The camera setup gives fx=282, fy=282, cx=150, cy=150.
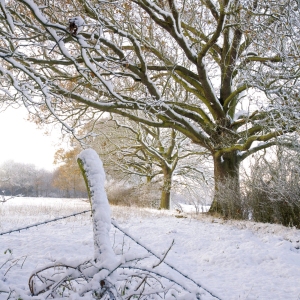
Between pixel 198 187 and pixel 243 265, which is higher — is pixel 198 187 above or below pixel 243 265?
above

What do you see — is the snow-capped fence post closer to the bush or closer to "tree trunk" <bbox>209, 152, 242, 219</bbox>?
the bush

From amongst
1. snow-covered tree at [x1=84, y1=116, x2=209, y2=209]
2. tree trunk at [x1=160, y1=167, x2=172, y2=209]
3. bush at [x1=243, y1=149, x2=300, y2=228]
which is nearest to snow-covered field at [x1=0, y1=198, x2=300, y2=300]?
bush at [x1=243, y1=149, x2=300, y2=228]

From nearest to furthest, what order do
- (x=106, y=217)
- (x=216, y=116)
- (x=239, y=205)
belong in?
(x=106, y=217) → (x=239, y=205) → (x=216, y=116)

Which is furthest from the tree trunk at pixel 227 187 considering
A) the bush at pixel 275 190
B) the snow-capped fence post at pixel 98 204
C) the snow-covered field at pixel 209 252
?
the snow-capped fence post at pixel 98 204

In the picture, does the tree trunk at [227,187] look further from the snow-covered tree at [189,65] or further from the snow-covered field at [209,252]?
the snow-covered field at [209,252]

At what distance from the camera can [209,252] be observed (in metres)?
5.20

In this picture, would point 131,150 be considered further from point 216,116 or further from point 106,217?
point 106,217

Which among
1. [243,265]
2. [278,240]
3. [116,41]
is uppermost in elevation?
[116,41]

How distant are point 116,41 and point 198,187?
1251cm

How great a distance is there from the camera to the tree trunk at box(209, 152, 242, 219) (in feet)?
29.4

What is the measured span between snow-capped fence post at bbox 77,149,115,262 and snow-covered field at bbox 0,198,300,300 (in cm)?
147

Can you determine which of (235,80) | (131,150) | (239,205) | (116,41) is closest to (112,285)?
(239,205)

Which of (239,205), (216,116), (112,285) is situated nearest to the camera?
(112,285)

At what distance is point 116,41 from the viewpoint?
9109 millimetres
